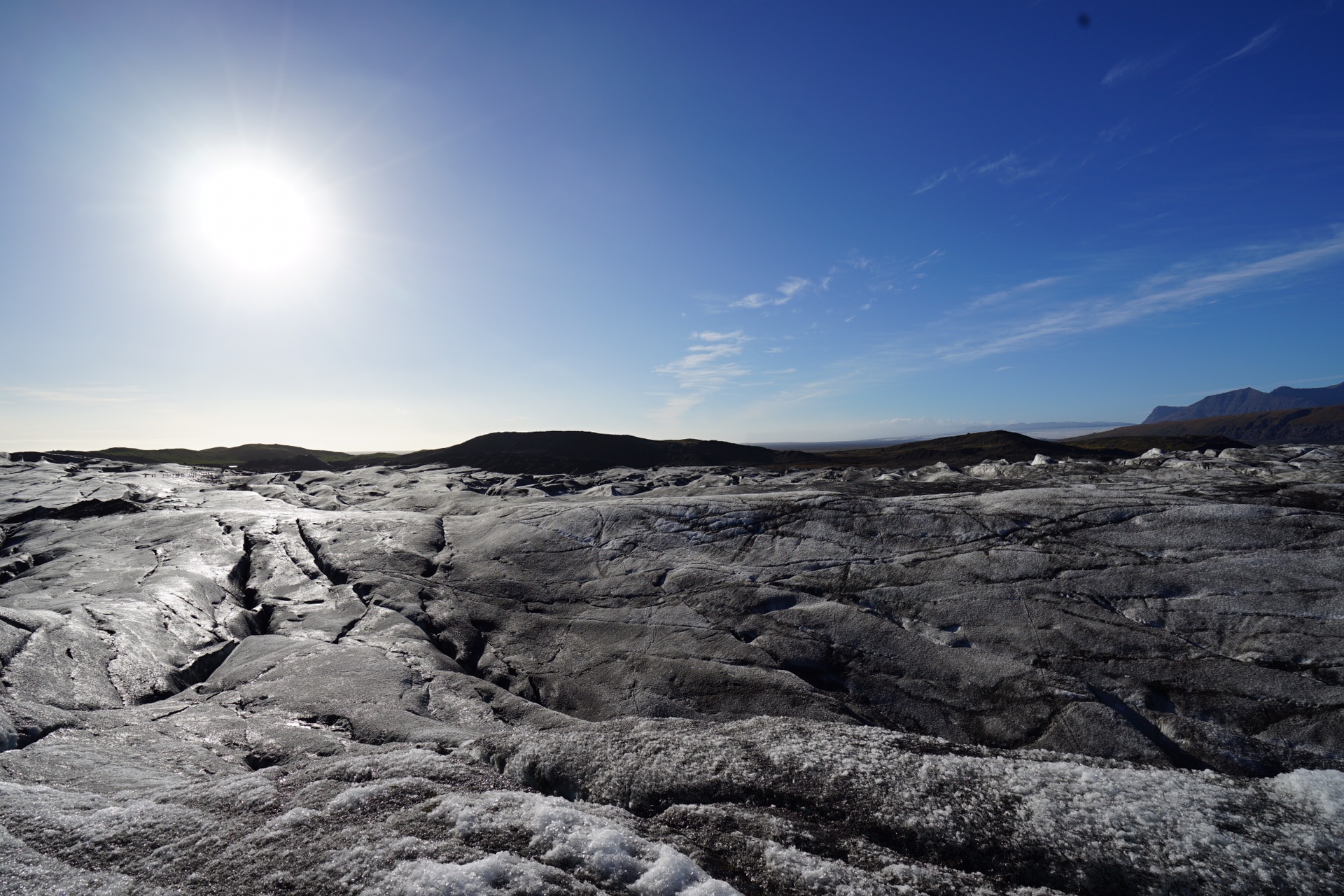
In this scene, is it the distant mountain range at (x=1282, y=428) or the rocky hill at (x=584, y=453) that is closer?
the rocky hill at (x=584, y=453)

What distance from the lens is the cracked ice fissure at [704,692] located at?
2.80 metres

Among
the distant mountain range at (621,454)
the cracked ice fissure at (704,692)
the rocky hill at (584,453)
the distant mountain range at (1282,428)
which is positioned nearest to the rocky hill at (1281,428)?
the distant mountain range at (1282,428)

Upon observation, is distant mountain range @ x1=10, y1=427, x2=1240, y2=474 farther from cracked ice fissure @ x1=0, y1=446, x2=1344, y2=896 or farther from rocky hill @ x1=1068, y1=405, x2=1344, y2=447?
rocky hill @ x1=1068, y1=405, x2=1344, y2=447

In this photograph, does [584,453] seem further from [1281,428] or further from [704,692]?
[1281,428]

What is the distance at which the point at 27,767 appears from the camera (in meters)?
3.88

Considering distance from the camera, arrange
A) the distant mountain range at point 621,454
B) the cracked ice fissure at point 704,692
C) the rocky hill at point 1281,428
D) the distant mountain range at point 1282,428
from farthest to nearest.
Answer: the distant mountain range at point 1282,428, the rocky hill at point 1281,428, the distant mountain range at point 621,454, the cracked ice fissure at point 704,692

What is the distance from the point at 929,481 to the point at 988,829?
45.6 feet

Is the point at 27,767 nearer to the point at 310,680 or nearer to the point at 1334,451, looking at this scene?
the point at 310,680

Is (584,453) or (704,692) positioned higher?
(584,453)

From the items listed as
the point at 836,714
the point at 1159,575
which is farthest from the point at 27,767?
the point at 1159,575

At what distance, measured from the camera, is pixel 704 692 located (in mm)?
7180

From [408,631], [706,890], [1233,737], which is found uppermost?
[706,890]

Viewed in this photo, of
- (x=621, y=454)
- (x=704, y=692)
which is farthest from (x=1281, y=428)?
(x=704, y=692)

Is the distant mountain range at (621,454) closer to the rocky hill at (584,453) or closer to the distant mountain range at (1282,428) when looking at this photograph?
the rocky hill at (584,453)
